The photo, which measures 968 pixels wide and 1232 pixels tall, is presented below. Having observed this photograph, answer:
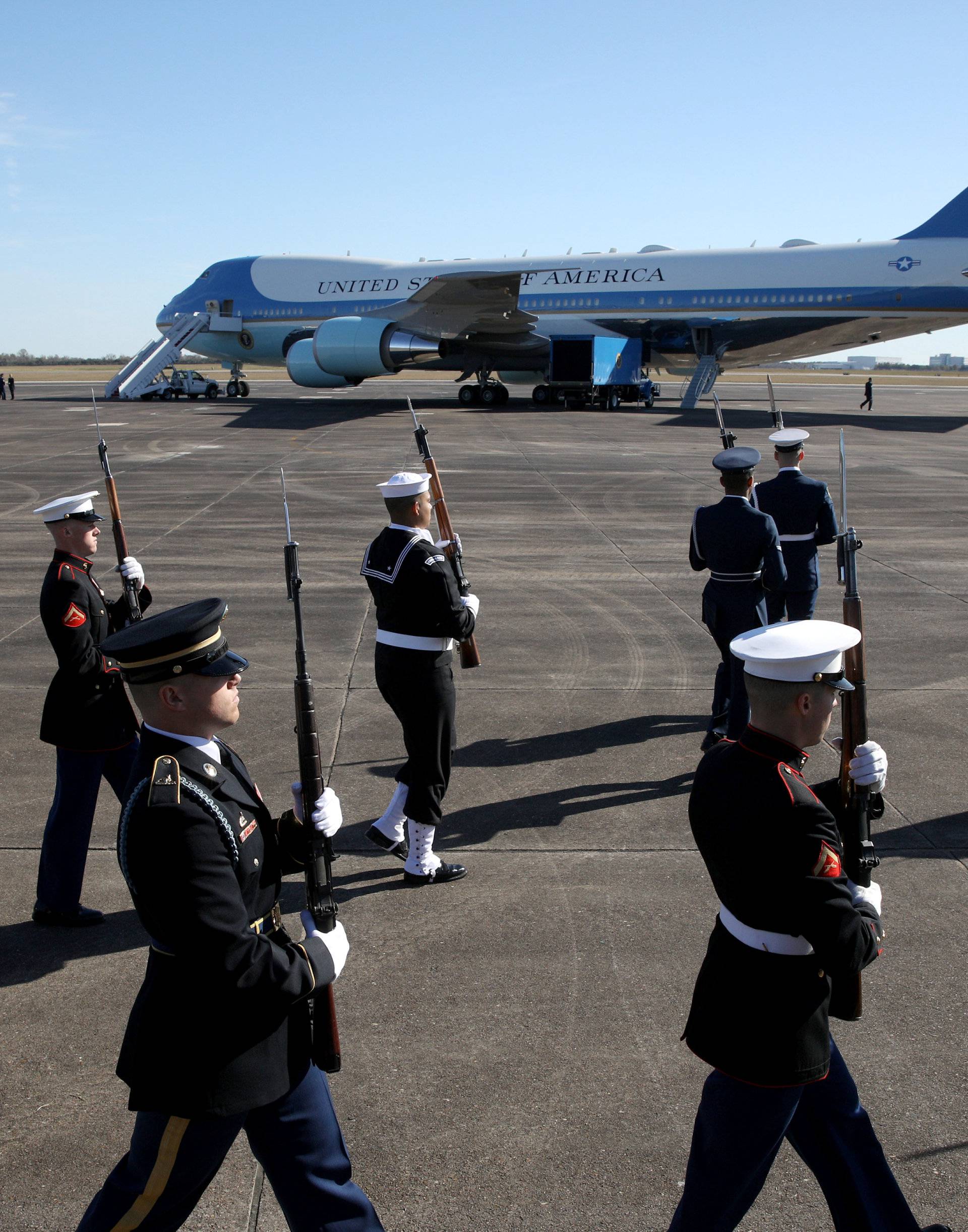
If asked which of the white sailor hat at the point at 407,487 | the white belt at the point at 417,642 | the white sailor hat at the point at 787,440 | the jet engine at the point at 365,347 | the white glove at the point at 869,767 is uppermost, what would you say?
the jet engine at the point at 365,347

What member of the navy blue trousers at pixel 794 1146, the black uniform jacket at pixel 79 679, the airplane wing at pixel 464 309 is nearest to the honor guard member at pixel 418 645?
the black uniform jacket at pixel 79 679

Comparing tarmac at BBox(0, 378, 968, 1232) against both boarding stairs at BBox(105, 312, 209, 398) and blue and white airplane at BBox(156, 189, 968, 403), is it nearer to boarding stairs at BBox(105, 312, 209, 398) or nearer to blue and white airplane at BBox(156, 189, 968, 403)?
blue and white airplane at BBox(156, 189, 968, 403)

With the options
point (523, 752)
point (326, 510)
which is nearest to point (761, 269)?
point (326, 510)

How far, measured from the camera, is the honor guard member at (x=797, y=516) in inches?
303

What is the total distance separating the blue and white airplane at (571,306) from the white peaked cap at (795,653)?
1243 inches

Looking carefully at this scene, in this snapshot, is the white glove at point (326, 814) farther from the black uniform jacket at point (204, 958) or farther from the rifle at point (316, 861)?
the black uniform jacket at point (204, 958)

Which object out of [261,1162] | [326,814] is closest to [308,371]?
[326,814]

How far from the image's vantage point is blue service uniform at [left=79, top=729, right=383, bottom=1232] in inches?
98.7

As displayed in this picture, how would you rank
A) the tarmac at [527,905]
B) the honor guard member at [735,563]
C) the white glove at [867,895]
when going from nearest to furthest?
the white glove at [867,895], the tarmac at [527,905], the honor guard member at [735,563]

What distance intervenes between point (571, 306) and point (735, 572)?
3267cm

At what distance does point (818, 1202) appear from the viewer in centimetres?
336

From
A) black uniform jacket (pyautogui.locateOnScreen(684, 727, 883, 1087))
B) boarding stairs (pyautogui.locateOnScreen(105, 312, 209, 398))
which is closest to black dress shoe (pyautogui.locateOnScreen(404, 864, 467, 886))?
black uniform jacket (pyautogui.locateOnScreen(684, 727, 883, 1087))

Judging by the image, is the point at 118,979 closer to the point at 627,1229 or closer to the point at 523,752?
the point at 627,1229

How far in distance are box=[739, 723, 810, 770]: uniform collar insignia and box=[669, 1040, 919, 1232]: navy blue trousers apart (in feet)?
2.69
